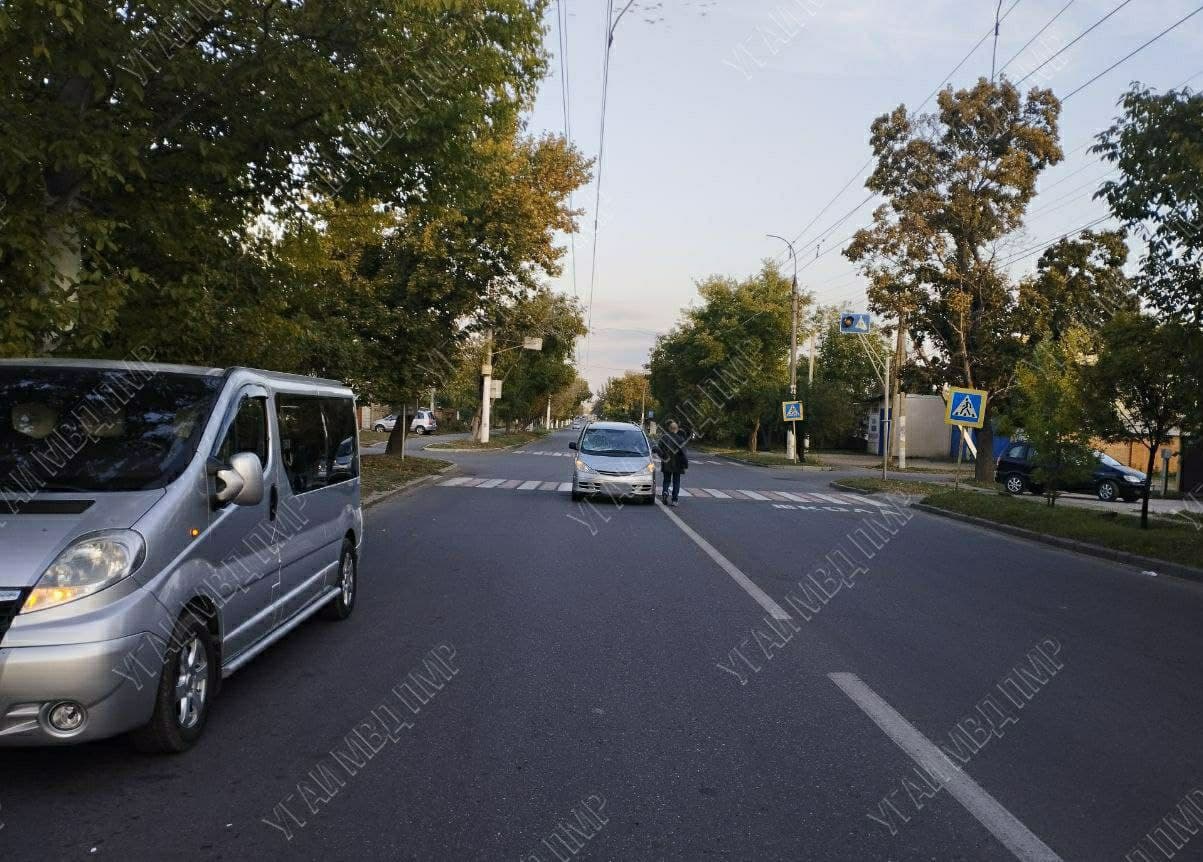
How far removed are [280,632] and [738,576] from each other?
18.3 ft

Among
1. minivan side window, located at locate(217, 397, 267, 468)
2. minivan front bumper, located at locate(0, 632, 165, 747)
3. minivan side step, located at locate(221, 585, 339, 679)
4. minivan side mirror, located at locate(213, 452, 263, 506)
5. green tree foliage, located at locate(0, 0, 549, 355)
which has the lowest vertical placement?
minivan side step, located at locate(221, 585, 339, 679)

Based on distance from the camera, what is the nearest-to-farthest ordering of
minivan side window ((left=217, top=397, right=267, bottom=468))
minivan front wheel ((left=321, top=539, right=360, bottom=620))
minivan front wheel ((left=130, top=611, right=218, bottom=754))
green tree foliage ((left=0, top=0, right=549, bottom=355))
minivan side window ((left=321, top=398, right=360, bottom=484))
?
minivan front wheel ((left=130, top=611, right=218, bottom=754)) < minivan side window ((left=217, top=397, right=267, bottom=468)) < green tree foliage ((left=0, top=0, right=549, bottom=355)) < minivan side window ((left=321, top=398, right=360, bottom=484)) < minivan front wheel ((left=321, top=539, right=360, bottom=620))

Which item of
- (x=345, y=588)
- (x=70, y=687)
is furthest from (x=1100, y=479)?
(x=70, y=687)

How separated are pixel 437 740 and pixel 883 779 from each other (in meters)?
2.16

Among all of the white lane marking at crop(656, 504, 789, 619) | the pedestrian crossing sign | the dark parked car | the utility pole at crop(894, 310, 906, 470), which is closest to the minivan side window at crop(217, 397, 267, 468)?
the white lane marking at crop(656, 504, 789, 619)

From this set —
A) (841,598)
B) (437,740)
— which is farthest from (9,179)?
(841,598)

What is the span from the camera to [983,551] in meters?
14.1

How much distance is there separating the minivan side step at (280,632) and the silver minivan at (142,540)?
0.02 metres

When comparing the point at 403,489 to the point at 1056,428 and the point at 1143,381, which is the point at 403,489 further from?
the point at 1143,381

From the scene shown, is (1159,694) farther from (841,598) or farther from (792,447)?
(792,447)

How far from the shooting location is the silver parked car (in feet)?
62.9

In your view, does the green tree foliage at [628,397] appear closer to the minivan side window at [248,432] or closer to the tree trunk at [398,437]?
the tree trunk at [398,437]

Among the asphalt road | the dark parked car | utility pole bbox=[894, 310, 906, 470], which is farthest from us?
utility pole bbox=[894, 310, 906, 470]

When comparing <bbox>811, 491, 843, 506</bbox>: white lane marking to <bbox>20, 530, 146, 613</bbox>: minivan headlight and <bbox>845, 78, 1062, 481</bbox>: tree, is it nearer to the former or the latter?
<bbox>845, 78, 1062, 481</bbox>: tree
